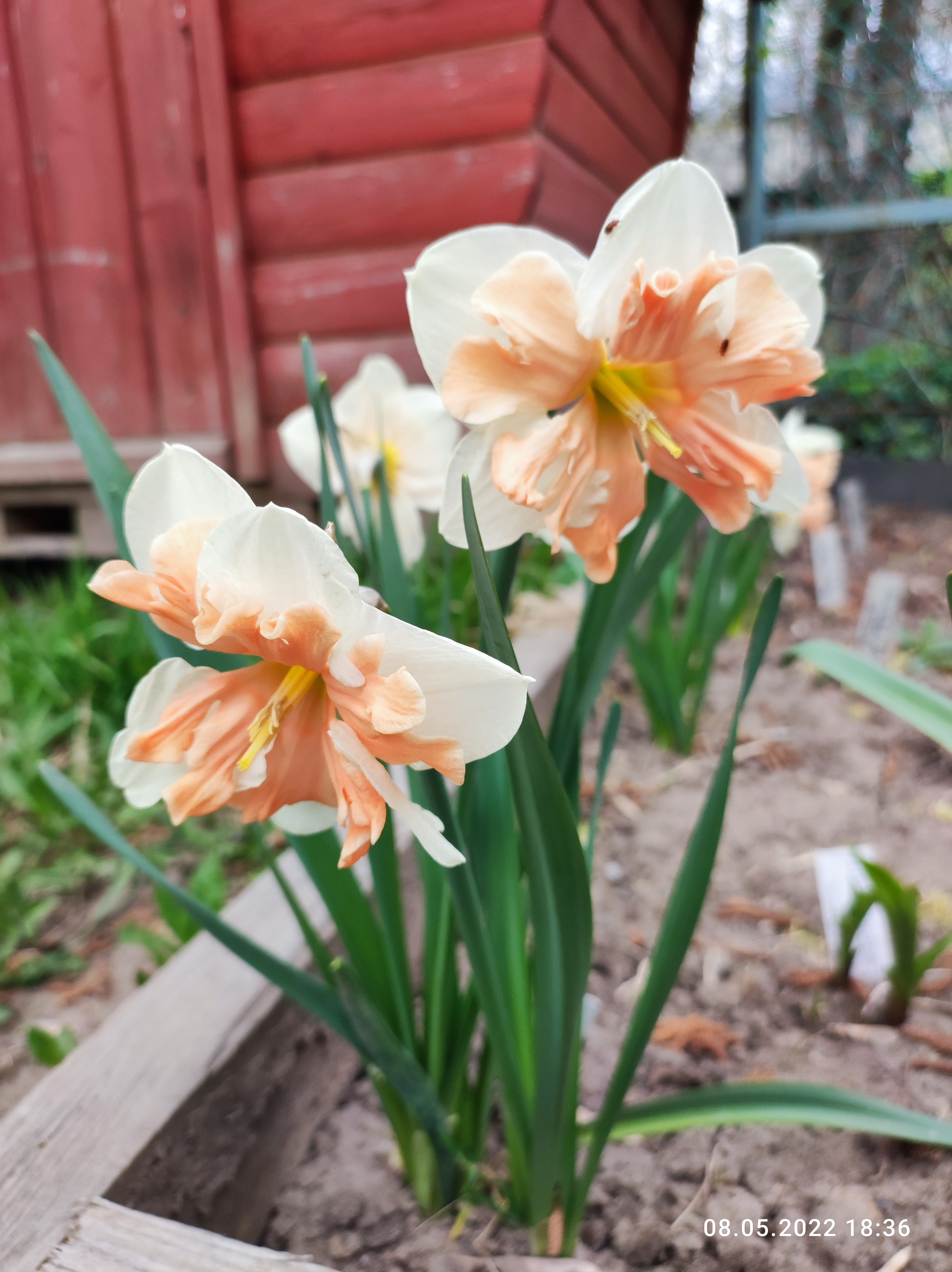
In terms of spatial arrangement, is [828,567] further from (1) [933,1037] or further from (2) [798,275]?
(2) [798,275]

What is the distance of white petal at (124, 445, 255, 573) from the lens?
0.43 meters

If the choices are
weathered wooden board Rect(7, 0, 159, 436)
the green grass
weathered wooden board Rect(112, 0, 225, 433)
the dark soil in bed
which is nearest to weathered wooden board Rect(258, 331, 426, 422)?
weathered wooden board Rect(112, 0, 225, 433)

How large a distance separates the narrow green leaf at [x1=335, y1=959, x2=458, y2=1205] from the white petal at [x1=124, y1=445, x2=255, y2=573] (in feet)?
0.92

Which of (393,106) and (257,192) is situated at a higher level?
(393,106)

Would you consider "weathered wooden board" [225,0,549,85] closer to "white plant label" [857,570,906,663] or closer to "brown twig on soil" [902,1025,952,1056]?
"white plant label" [857,570,906,663]

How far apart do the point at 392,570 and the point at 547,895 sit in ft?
0.87

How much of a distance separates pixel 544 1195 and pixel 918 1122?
0.27 meters

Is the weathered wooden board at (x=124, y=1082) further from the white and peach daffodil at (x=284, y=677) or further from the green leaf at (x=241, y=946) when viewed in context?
the white and peach daffodil at (x=284, y=677)

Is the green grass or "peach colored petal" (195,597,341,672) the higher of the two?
"peach colored petal" (195,597,341,672)

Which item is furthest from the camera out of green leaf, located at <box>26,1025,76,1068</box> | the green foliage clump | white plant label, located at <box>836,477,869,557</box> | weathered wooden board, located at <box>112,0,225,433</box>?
the green foliage clump

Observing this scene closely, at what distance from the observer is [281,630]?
372 mm

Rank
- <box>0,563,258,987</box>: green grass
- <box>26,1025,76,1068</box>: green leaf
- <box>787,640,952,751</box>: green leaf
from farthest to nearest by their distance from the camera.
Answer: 1. <box>0,563,258,987</box>: green grass
2. <box>26,1025,76,1068</box>: green leaf
3. <box>787,640,952,751</box>: green leaf

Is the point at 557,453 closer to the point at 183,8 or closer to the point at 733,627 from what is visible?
the point at 183,8

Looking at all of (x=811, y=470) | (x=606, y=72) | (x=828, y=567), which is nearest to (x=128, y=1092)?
(x=811, y=470)
